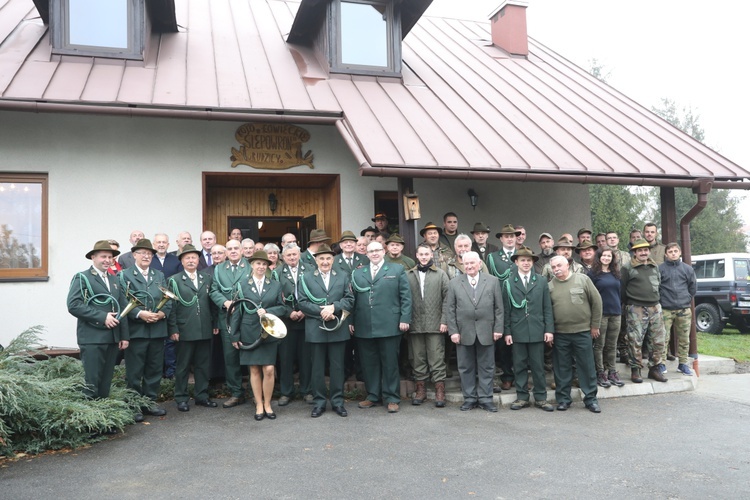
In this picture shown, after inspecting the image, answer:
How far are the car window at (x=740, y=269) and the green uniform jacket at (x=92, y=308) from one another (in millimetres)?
15196

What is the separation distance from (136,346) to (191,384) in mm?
1419

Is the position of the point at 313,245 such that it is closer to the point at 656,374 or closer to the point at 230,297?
the point at 230,297

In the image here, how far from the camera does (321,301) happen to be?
6.54m

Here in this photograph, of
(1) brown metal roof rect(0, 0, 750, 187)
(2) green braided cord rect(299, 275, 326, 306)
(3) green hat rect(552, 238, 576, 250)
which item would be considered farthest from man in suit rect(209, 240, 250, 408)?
(3) green hat rect(552, 238, 576, 250)

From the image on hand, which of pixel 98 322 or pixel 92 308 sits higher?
pixel 92 308

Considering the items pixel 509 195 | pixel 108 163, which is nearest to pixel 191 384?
pixel 108 163

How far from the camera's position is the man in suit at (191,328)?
659 centimetres

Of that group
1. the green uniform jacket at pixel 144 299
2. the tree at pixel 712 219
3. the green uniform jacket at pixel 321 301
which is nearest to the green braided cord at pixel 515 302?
the green uniform jacket at pixel 321 301

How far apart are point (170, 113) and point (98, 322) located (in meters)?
3.32

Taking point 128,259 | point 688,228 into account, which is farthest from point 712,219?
point 128,259

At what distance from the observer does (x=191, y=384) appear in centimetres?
754

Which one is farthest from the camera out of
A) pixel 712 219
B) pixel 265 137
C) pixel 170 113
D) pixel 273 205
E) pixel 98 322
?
pixel 712 219

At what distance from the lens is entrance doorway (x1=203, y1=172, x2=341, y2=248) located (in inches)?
384

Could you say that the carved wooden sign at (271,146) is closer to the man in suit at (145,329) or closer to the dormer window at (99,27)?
the dormer window at (99,27)
